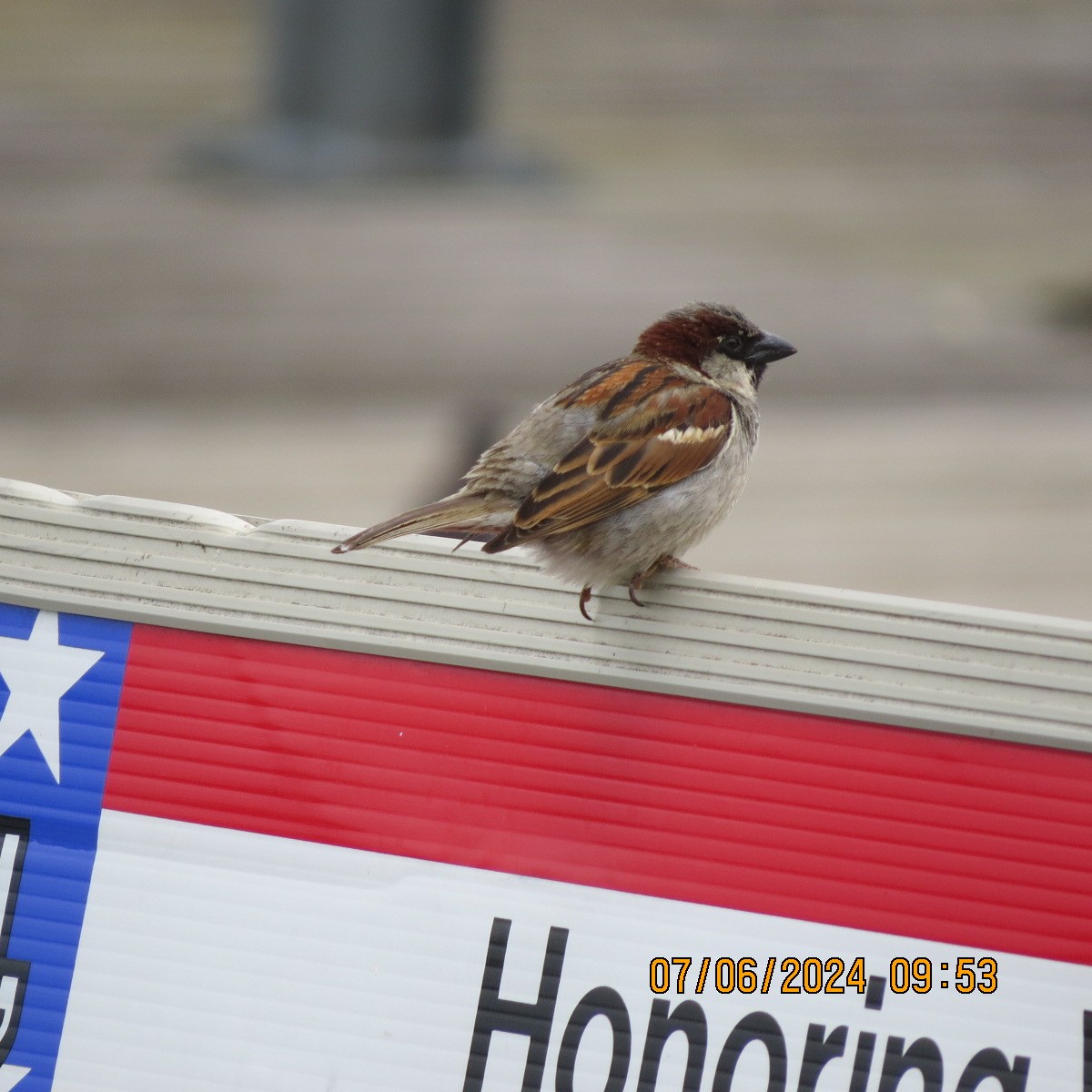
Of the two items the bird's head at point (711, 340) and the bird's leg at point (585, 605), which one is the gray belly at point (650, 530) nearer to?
the bird's leg at point (585, 605)

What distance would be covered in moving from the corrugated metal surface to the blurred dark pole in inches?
287

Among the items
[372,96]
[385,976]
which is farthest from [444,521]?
[372,96]

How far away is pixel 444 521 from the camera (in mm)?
2242

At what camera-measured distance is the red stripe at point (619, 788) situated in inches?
73.6

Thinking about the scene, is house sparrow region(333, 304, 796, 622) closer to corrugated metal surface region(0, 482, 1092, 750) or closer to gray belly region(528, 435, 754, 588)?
gray belly region(528, 435, 754, 588)

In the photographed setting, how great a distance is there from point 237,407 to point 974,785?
487 cm

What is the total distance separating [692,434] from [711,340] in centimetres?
41

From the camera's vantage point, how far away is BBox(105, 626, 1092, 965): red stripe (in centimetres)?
187

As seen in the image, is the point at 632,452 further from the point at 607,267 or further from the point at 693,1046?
the point at 607,267

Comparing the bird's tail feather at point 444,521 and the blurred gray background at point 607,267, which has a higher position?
the blurred gray background at point 607,267

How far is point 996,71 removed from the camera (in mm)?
13117

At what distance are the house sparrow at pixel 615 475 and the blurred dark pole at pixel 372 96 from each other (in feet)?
21.4

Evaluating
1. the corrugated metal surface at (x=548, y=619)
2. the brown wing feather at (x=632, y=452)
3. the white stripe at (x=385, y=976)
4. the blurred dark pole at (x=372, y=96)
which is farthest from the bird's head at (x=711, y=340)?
the blurred dark pole at (x=372, y=96)

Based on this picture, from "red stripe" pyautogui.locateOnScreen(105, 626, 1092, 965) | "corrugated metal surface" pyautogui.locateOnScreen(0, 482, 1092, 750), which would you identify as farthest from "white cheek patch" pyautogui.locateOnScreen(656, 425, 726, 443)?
"red stripe" pyautogui.locateOnScreen(105, 626, 1092, 965)
